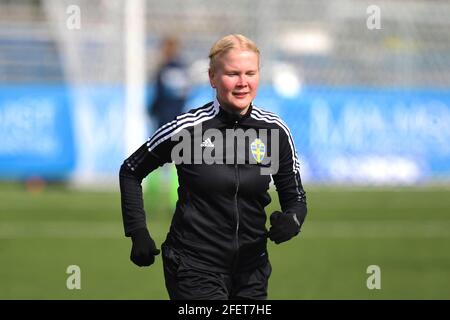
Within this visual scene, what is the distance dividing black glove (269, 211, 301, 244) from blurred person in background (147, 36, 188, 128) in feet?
31.5

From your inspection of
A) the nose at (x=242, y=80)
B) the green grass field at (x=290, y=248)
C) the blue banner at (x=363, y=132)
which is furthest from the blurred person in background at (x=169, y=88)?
the nose at (x=242, y=80)

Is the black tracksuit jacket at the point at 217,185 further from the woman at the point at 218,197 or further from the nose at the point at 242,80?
the nose at the point at 242,80

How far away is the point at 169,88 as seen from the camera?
14.7 metres

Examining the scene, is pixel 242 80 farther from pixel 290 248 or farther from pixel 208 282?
pixel 290 248

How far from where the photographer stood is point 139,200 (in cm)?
523

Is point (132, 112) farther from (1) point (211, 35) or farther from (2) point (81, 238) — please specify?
(2) point (81, 238)

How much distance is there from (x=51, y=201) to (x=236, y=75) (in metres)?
11.9

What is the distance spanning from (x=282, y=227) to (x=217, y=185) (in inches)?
15.2

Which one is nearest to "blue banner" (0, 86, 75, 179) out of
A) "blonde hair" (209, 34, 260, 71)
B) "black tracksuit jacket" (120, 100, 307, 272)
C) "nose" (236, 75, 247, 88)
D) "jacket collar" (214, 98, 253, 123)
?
"black tracksuit jacket" (120, 100, 307, 272)

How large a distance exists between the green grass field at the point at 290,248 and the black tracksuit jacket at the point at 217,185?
339 centimetres

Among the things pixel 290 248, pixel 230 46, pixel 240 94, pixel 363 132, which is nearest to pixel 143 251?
pixel 240 94

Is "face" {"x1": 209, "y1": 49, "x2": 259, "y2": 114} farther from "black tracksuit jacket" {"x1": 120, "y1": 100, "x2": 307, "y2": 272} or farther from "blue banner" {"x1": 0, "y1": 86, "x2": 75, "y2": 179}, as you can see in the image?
"blue banner" {"x1": 0, "y1": 86, "x2": 75, "y2": 179}

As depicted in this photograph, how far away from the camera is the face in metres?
4.92
